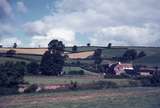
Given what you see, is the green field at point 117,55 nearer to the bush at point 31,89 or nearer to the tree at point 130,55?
the tree at point 130,55

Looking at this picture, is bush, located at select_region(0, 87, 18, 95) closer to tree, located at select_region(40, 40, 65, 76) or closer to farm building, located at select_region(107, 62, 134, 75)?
tree, located at select_region(40, 40, 65, 76)

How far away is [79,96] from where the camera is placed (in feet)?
227

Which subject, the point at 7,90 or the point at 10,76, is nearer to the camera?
the point at 7,90

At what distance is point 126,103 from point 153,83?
1463 inches

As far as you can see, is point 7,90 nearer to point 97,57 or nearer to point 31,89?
point 31,89

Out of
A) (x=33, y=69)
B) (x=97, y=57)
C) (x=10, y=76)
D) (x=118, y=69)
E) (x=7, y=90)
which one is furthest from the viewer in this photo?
(x=97, y=57)

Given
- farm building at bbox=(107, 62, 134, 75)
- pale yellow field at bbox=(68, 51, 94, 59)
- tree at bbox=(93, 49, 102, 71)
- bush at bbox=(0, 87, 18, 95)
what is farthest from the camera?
pale yellow field at bbox=(68, 51, 94, 59)

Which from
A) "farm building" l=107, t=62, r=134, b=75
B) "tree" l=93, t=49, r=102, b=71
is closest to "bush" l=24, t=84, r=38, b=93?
"farm building" l=107, t=62, r=134, b=75

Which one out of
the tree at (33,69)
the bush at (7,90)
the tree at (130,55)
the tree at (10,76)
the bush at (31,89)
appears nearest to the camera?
the bush at (7,90)

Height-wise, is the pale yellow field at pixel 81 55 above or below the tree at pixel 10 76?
above

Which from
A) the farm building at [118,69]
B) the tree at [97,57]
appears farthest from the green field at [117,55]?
the farm building at [118,69]

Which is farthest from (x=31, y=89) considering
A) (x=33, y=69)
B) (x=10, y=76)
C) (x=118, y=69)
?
(x=118, y=69)

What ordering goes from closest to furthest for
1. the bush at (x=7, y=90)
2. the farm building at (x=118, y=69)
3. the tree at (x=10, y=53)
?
the bush at (x=7, y=90) → the farm building at (x=118, y=69) → the tree at (x=10, y=53)

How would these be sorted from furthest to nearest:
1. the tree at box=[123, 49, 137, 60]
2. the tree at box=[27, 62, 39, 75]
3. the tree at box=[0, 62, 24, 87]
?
the tree at box=[123, 49, 137, 60] → the tree at box=[27, 62, 39, 75] → the tree at box=[0, 62, 24, 87]
